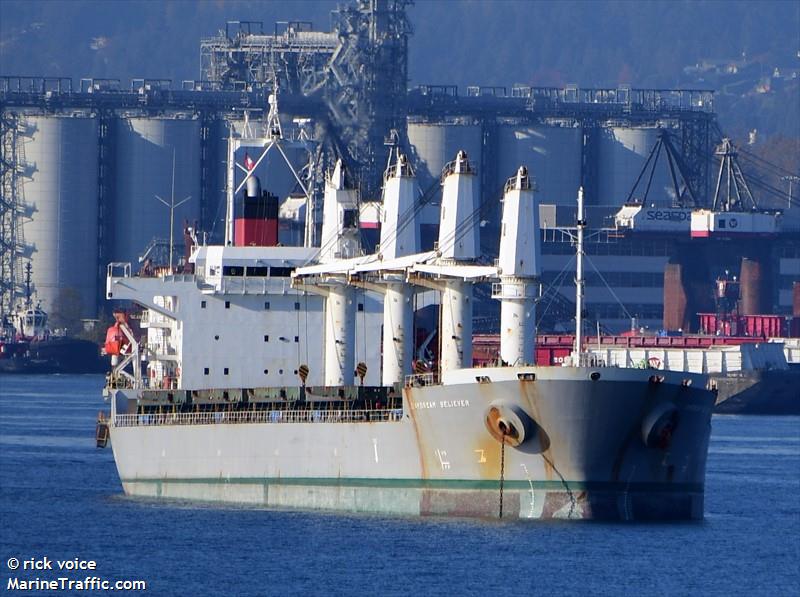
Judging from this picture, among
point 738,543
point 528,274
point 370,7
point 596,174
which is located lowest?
point 738,543

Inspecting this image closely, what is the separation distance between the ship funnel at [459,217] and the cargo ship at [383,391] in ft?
0.16

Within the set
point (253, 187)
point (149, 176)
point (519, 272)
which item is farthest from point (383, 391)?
point (149, 176)

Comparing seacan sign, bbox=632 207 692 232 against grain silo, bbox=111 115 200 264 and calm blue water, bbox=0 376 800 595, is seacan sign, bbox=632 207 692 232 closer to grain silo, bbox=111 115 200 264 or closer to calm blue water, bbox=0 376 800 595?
grain silo, bbox=111 115 200 264

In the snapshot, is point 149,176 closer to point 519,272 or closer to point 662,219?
point 662,219

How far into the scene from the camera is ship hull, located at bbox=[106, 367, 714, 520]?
165ft

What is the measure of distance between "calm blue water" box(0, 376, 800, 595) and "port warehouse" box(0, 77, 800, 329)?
3640 inches

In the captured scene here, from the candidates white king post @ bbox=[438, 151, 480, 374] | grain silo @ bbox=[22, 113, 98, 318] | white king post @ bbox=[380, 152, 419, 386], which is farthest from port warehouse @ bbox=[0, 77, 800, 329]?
white king post @ bbox=[438, 151, 480, 374]

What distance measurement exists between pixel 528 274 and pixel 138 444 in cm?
1328

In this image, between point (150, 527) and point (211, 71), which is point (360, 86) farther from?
point (150, 527)

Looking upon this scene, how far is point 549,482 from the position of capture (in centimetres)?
5097

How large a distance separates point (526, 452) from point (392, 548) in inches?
201

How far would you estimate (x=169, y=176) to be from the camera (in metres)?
163

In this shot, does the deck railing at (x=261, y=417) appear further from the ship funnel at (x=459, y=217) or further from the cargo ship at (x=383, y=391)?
the ship funnel at (x=459, y=217)

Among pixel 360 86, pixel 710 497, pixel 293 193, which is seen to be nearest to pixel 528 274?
pixel 710 497
